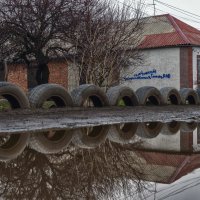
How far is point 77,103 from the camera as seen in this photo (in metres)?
13.9

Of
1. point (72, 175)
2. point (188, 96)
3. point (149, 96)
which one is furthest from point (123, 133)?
point (188, 96)

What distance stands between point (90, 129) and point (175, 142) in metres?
2.33

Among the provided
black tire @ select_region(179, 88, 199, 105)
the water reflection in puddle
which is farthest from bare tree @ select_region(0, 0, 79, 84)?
the water reflection in puddle

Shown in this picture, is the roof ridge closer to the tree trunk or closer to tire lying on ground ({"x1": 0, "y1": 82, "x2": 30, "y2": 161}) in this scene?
the tree trunk

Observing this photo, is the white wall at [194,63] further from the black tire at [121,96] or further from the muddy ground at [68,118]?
the muddy ground at [68,118]

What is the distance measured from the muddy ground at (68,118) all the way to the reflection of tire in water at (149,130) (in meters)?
1.06

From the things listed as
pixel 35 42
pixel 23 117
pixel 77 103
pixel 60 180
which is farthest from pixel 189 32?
pixel 60 180

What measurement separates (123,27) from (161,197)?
64.2 ft

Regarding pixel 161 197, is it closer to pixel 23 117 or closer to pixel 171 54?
pixel 23 117

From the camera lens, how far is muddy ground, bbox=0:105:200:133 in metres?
9.84

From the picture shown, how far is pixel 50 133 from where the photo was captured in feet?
28.6

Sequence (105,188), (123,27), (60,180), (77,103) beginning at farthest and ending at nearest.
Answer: (123,27)
(77,103)
(60,180)
(105,188)

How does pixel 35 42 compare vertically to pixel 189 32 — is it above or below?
below

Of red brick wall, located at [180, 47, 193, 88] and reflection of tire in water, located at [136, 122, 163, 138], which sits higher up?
red brick wall, located at [180, 47, 193, 88]
